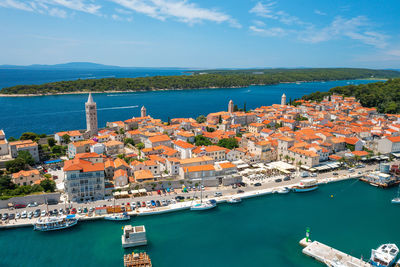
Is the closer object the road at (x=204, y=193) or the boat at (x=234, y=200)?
the road at (x=204, y=193)

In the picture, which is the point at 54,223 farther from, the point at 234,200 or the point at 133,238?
the point at 234,200

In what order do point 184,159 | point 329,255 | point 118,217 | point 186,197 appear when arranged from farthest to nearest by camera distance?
point 184,159, point 186,197, point 118,217, point 329,255

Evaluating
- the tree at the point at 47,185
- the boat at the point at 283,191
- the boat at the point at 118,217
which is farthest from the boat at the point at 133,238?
the boat at the point at 283,191

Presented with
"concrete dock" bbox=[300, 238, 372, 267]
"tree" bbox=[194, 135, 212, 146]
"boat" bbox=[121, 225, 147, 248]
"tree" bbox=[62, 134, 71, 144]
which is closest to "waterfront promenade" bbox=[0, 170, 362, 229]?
"boat" bbox=[121, 225, 147, 248]

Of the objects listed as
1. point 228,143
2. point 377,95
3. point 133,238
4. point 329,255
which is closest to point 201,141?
point 228,143

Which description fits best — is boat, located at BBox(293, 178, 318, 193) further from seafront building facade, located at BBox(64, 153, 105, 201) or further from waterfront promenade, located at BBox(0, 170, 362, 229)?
seafront building facade, located at BBox(64, 153, 105, 201)

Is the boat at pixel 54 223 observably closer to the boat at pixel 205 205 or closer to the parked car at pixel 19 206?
the parked car at pixel 19 206

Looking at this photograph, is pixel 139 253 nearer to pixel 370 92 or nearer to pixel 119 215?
pixel 119 215

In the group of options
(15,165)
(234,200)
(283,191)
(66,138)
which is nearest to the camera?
(234,200)

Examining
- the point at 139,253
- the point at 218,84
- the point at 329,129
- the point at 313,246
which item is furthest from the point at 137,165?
the point at 218,84
